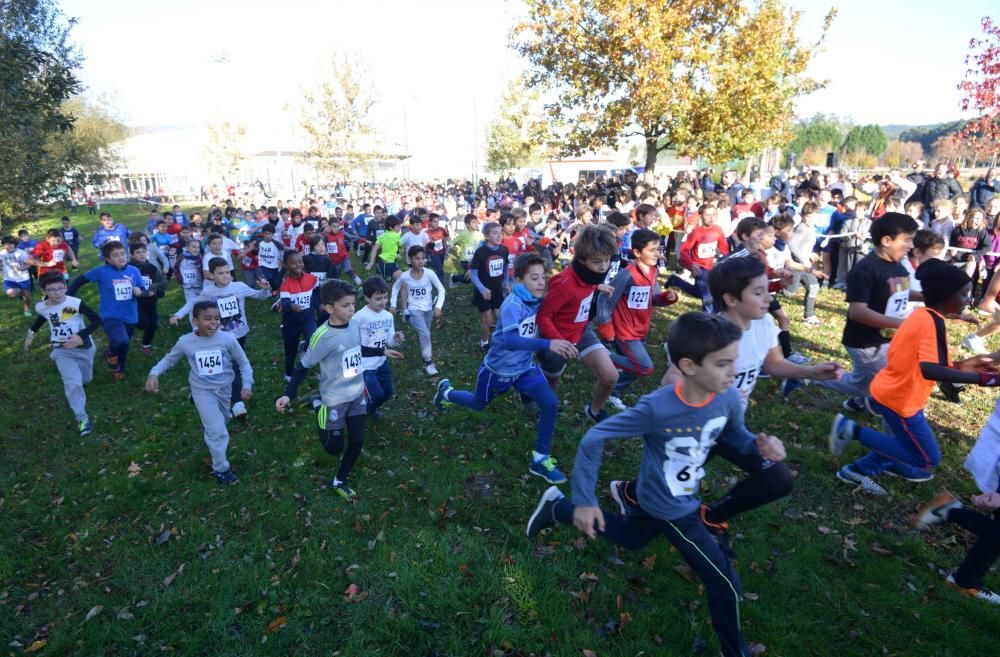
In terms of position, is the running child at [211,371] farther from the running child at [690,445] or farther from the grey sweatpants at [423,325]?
the running child at [690,445]

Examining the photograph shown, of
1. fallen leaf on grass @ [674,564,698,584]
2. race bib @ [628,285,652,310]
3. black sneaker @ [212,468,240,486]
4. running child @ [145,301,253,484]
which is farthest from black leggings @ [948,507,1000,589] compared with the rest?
black sneaker @ [212,468,240,486]

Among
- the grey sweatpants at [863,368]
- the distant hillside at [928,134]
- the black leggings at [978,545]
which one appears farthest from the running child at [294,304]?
the distant hillside at [928,134]

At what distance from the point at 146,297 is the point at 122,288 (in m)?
1.04

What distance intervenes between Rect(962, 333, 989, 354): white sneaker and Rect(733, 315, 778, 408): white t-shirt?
4855 mm

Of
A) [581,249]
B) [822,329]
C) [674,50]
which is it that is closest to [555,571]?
[581,249]

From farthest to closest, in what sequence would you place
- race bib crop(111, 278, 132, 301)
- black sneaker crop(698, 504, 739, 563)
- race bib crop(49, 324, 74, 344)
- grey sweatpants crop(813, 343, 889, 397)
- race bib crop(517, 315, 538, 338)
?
race bib crop(111, 278, 132, 301) < race bib crop(49, 324, 74, 344) < grey sweatpants crop(813, 343, 889, 397) < race bib crop(517, 315, 538, 338) < black sneaker crop(698, 504, 739, 563)

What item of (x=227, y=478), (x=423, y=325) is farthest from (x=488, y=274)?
(x=227, y=478)

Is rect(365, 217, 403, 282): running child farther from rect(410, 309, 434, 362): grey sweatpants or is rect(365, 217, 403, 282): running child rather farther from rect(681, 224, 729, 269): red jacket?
rect(681, 224, 729, 269): red jacket

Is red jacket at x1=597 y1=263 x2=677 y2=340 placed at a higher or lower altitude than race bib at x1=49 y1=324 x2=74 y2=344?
higher

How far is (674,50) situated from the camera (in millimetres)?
15578

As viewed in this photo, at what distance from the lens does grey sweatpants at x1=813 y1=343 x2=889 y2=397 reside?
5602 millimetres

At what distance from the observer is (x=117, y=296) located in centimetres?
845

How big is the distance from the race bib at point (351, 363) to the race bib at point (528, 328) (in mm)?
1571

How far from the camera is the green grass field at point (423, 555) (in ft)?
12.5
